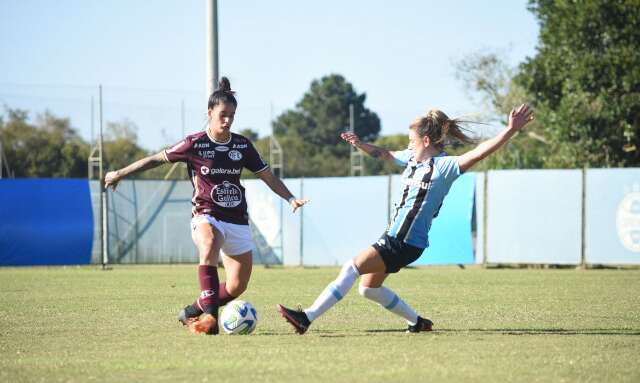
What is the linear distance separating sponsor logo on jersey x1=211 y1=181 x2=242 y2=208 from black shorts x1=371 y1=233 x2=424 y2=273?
1.54m

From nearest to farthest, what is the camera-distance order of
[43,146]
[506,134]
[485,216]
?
[506,134]
[485,216]
[43,146]

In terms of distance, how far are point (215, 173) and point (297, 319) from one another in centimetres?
171

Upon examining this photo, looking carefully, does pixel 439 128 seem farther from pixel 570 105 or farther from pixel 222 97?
pixel 570 105

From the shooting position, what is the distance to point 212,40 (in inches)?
968

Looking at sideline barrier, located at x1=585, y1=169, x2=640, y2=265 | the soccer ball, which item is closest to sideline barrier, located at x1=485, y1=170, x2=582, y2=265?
sideline barrier, located at x1=585, y1=169, x2=640, y2=265

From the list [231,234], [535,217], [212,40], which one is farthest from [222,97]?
[212,40]

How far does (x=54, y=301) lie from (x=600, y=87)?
20737 mm

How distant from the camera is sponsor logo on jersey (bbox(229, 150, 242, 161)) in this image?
9758 millimetres

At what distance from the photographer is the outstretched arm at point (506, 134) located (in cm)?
841

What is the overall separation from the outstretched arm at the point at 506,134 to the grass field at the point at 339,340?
63.2 inches

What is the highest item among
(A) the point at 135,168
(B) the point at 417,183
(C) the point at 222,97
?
(C) the point at 222,97

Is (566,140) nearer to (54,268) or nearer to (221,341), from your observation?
(54,268)

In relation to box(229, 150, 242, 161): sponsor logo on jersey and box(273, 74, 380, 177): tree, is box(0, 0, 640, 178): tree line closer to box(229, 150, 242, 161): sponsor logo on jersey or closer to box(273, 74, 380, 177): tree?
box(229, 150, 242, 161): sponsor logo on jersey

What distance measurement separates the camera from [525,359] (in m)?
7.44
